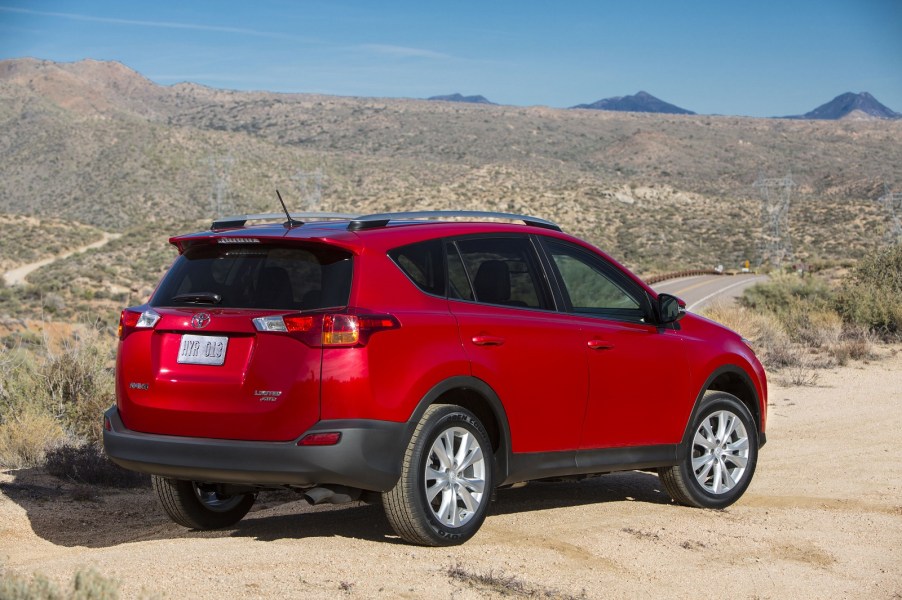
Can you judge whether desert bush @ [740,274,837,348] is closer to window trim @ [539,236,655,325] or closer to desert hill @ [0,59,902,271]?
window trim @ [539,236,655,325]

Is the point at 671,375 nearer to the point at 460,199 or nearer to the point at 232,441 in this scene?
the point at 232,441

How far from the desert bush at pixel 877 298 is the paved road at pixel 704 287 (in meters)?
12.1

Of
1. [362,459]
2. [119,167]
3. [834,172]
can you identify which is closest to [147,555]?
[362,459]

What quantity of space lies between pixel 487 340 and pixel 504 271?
59 cm

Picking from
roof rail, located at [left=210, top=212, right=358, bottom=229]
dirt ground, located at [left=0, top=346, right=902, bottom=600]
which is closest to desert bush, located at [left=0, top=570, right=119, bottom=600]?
dirt ground, located at [left=0, top=346, right=902, bottom=600]

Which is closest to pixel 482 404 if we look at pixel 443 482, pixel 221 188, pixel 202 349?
pixel 443 482

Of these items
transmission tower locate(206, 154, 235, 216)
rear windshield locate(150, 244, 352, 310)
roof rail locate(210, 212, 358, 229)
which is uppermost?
transmission tower locate(206, 154, 235, 216)

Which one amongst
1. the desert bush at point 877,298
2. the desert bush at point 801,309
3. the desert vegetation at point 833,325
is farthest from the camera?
the desert bush at point 877,298

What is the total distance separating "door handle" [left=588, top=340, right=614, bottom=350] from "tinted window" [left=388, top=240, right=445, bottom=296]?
1165 millimetres

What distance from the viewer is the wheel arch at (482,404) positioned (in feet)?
19.6

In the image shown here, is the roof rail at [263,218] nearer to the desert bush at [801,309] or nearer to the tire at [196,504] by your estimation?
the tire at [196,504]

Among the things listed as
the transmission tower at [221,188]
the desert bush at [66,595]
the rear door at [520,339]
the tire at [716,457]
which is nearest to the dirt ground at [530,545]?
the tire at [716,457]

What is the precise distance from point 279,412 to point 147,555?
3.65 ft

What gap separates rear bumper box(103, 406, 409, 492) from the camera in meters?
5.55
